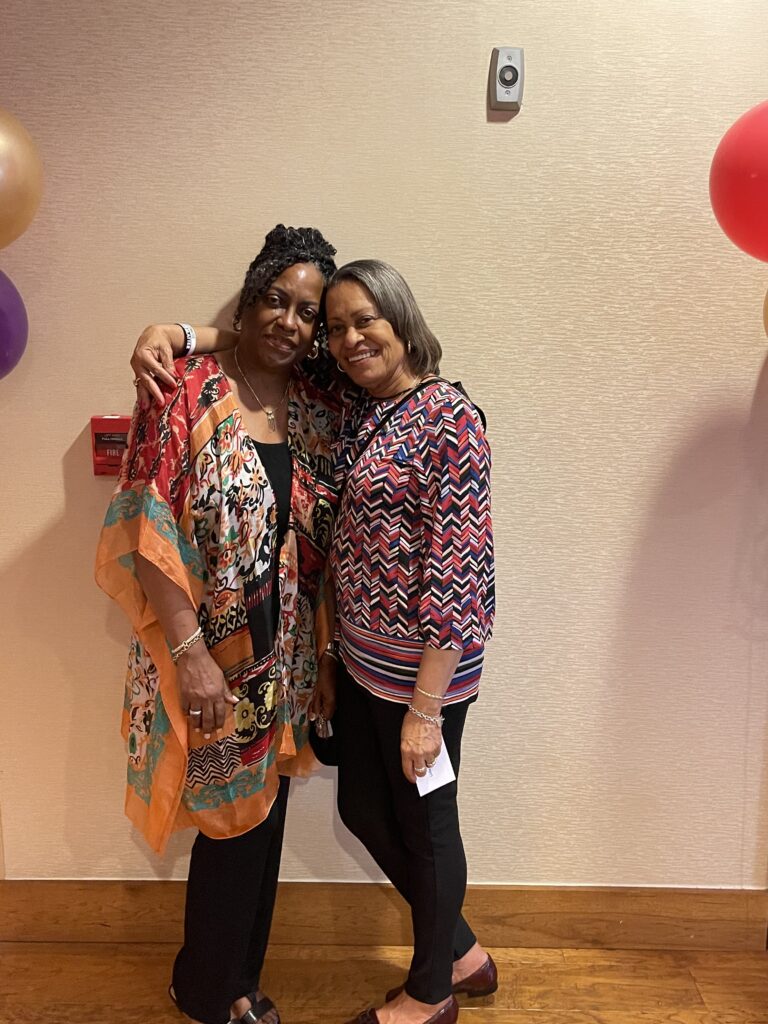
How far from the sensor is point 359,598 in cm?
140

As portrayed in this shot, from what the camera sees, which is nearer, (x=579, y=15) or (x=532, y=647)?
(x=579, y=15)

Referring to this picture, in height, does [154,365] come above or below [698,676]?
above

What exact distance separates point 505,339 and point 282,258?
537 millimetres

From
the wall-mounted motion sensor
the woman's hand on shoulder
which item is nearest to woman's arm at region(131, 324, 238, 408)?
the woman's hand on shoulder

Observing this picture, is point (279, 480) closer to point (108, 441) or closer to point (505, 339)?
point (108, 441)

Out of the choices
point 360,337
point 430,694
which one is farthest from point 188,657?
point 360,337

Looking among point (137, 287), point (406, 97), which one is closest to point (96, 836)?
point (137, 287)

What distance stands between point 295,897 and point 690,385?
1.57m

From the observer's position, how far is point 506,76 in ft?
5.01

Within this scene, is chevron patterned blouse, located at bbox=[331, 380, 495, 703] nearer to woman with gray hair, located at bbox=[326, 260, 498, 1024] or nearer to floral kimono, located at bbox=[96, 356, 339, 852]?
woman with gray hair, located at bbox=[326, 260, 498, 1024]

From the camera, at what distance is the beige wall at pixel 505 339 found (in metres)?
1.55

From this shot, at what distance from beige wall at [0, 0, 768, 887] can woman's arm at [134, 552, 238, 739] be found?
0.46 m

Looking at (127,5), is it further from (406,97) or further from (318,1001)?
(318,1001)

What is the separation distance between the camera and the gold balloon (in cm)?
128
